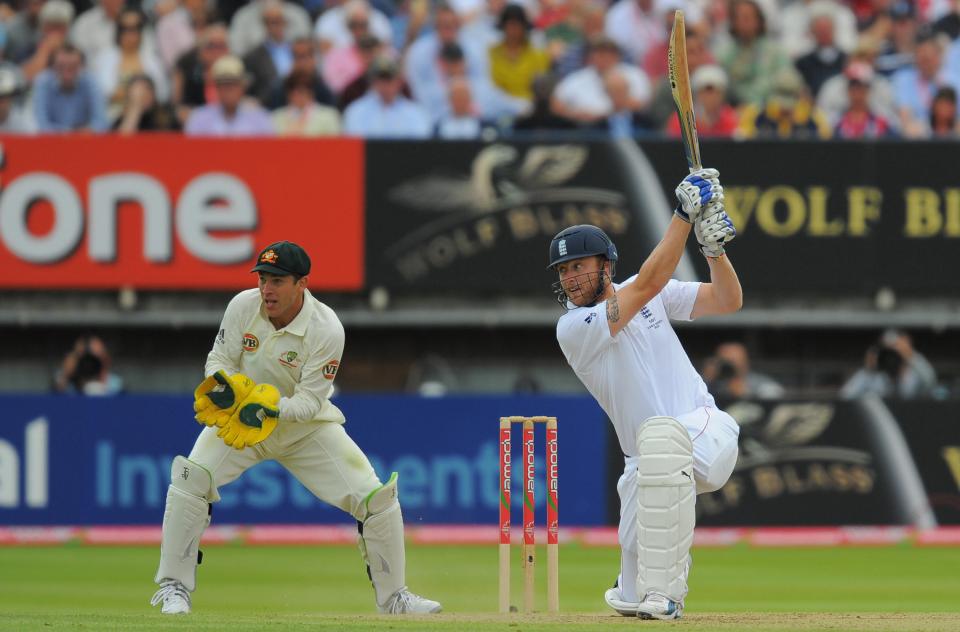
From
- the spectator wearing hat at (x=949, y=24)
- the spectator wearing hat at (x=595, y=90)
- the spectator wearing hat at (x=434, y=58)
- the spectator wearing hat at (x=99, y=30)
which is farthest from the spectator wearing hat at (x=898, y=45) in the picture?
the spectator wearing hat at (x=99, y=30)

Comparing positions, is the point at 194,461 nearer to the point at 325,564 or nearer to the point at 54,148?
the point at 325,564

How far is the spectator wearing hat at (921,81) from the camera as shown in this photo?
1462cm

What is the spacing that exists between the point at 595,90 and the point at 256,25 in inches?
118

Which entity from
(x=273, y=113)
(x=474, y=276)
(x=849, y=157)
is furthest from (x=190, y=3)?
(x=849, y=157)

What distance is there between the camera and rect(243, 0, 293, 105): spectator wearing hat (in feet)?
47.2

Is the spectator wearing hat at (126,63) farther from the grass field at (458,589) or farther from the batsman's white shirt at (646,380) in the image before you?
the batsman's white shirt at (646,380)

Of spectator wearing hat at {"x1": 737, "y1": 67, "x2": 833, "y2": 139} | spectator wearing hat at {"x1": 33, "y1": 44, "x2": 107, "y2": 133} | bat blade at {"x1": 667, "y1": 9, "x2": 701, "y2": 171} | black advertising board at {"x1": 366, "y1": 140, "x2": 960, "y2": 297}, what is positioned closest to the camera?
bat blade at {"x1": 667, "y1": 9, "x2": 701, "y2": 171}

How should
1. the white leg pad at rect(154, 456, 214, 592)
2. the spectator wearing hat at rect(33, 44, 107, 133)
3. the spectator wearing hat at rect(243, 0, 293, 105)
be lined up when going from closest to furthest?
1. the white leg pad at rect(154, 456, 214, 592)
2. the spectator wearing hat at rect(33, 44, 107, 133)
3. the spectator wearing hat at rect(243, 0, 293, 105)

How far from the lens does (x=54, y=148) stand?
1335 cm

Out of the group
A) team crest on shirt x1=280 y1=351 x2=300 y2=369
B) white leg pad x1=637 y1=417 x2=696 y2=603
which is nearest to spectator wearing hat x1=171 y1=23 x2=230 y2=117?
team crest on shirt x1=280 y1=351 x2=300 y2=369

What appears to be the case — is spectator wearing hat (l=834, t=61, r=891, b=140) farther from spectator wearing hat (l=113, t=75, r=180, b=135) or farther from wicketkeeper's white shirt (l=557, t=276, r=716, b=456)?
wicketkeeper's white shirt (l=557, t=276, r=716, b=456)

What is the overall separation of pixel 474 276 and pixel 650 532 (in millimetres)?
7201

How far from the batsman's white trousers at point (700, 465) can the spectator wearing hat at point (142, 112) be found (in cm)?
748

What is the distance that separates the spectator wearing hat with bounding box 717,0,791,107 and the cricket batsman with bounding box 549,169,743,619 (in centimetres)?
775
